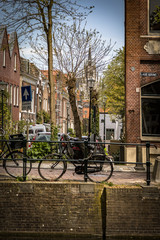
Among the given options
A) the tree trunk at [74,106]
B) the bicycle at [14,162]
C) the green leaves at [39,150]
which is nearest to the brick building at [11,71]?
the tree trunk at [74,106]

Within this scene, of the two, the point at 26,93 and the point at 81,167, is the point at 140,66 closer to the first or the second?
the point at 26,93

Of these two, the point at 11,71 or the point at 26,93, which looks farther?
the point at 11,71

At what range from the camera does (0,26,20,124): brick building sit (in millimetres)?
34969

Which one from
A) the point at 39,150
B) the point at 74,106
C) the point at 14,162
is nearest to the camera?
the point at 14,162

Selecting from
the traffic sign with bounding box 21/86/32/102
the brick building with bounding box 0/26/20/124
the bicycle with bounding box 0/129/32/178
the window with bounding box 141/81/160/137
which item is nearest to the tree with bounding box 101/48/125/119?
the brick building with bounding box 0/26/20/124

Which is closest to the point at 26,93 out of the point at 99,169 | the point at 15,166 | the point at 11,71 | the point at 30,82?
the point at 15,166

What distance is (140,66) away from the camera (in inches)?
585

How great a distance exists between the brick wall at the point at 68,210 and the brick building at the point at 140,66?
701cm

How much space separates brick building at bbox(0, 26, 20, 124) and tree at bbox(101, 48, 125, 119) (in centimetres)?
941

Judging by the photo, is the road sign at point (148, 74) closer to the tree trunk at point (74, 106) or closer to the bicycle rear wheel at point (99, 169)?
the tree trunk at point (74, 106)

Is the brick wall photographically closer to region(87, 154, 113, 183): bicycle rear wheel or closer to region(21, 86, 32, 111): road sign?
region(87, 154, 113, 183): bicycle rear wheel

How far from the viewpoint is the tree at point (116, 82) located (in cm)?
3316

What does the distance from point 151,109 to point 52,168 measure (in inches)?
296

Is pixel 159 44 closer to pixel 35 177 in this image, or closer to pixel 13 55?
pixel 35 177
